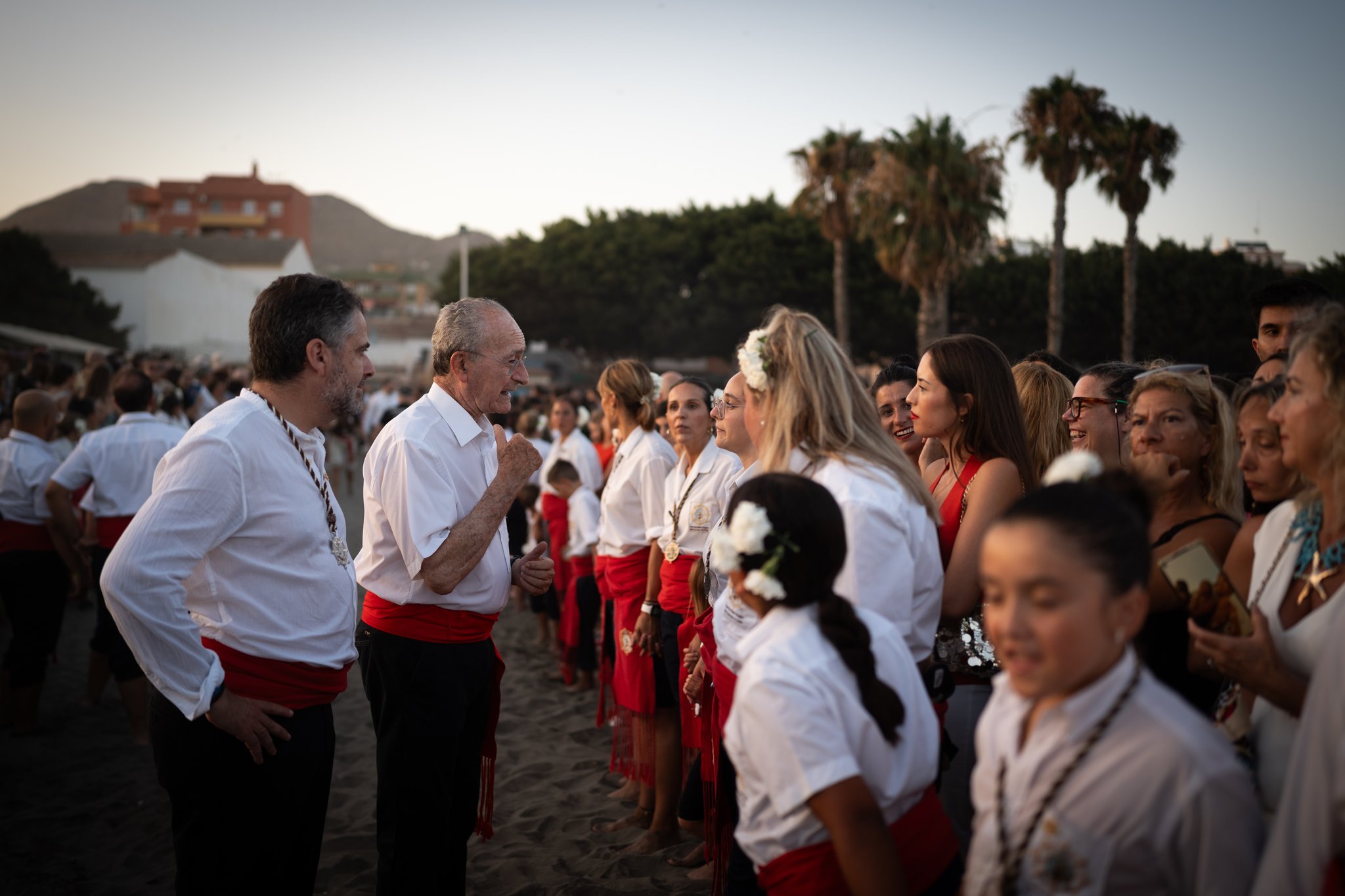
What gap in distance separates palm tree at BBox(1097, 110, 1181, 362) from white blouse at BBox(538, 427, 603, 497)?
18132 mm

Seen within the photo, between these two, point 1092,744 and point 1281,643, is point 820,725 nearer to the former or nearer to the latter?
point 1092,744

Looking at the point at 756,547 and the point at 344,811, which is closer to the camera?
the point at 756,547

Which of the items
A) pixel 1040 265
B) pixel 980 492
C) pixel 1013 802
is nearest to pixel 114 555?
pixel 1013 802

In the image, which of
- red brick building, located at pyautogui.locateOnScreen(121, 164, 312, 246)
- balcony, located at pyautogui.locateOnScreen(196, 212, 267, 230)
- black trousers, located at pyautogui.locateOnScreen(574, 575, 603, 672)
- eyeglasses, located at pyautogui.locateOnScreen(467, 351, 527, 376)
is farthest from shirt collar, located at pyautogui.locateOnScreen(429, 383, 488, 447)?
balcony, located at pyautogui.locateOnScreen(196, 212, 267, 230)

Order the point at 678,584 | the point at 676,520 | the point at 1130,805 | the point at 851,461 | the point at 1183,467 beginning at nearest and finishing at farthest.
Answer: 1. the point at 1130,805
2. the point at 851,461
3. the point at 1183,467
4. the point at 678,584
5. the point at 676,520

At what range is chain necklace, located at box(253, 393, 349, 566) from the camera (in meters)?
3.08

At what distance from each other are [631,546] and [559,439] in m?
3.54

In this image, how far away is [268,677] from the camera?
→ 2.93 metres

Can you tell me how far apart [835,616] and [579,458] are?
22.1 feet

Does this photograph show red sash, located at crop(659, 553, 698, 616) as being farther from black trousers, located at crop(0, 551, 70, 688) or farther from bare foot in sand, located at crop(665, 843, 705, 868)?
black trousers, located at crop(0, 551, 70, 688)

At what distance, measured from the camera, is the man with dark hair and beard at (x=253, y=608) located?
268 cm

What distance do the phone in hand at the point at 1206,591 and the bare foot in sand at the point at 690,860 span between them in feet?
10.7

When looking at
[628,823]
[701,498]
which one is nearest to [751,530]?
[701,498]

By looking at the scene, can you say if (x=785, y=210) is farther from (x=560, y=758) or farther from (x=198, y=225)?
(x=198, y=225)
